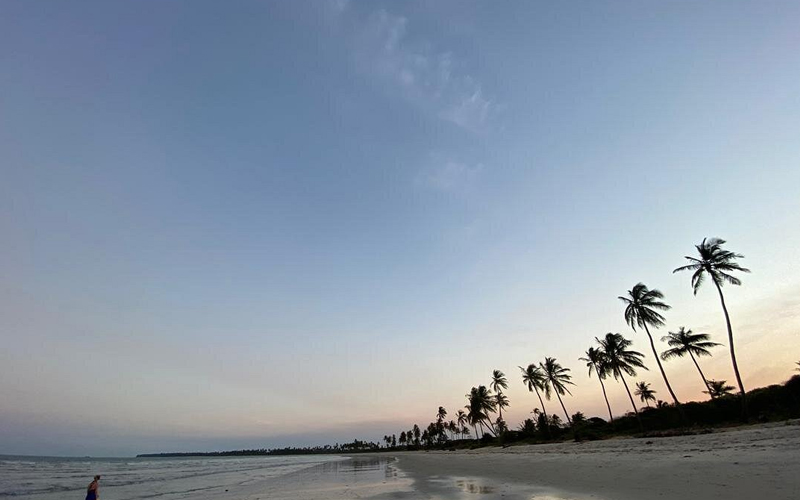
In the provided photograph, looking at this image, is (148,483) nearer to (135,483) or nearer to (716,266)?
(135,483)

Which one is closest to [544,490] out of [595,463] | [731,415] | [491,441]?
[595,463]

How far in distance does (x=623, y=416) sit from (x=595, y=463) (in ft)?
136

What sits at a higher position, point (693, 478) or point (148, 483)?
point (693, 478)

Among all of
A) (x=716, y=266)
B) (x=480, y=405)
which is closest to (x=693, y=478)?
(x=716, y=266)

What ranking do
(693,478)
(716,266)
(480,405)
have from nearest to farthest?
(693,478) < (716,266) < (480,405)

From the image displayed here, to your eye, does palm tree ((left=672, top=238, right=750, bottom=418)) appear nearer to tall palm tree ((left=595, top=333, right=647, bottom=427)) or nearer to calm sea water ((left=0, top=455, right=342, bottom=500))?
tall palm tree ((left=595, top=333, right=647, bottom=427))

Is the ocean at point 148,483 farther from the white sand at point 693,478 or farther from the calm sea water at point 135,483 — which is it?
the white sand at point 693,478

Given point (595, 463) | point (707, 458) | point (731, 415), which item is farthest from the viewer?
point (731, 415)

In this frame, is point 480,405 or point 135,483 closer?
point 135,483

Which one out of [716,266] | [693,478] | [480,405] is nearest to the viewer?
[693,478]

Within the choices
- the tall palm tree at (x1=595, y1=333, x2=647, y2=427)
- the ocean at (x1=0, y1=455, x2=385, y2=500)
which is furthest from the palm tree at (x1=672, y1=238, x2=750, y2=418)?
the ocean at (x1=0, y1=455, x2=385, y2=500)

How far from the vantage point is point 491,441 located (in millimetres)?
87562

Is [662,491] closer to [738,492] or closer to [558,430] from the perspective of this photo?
[738,492]

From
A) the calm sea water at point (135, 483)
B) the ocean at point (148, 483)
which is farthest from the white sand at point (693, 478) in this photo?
the calm sea water at point (135, 483)
